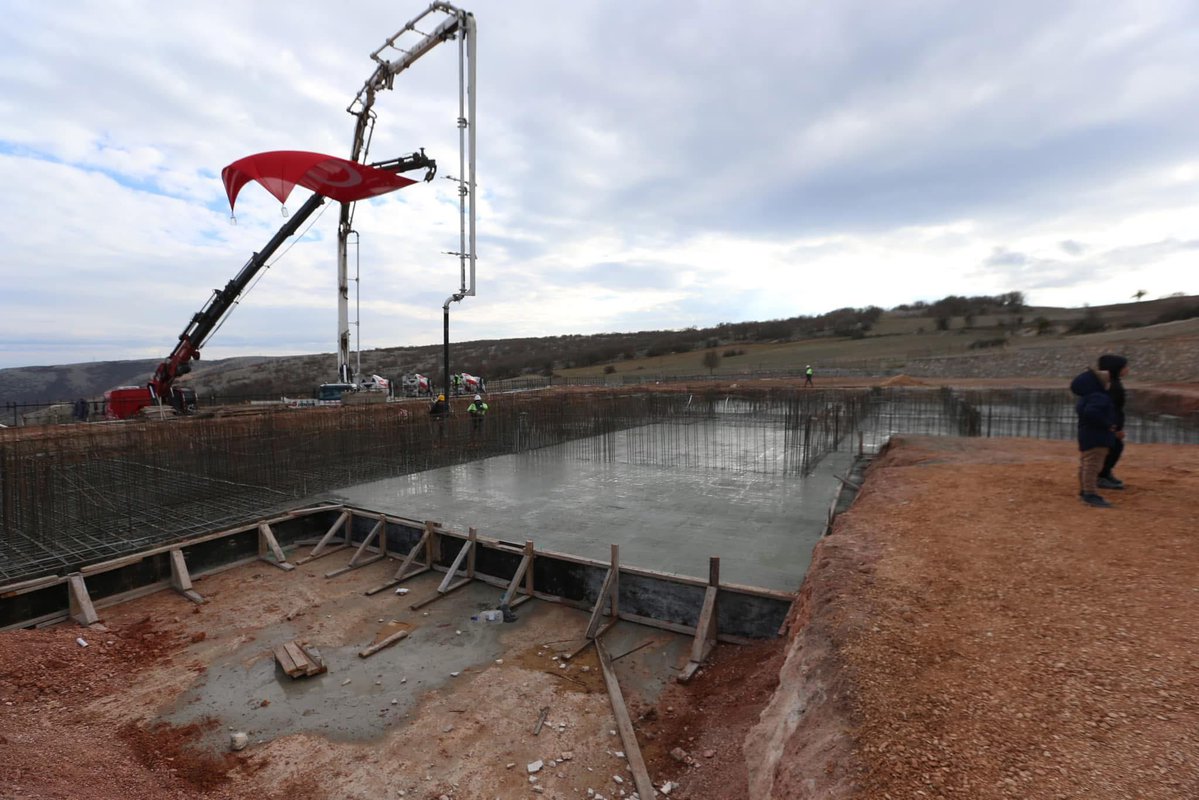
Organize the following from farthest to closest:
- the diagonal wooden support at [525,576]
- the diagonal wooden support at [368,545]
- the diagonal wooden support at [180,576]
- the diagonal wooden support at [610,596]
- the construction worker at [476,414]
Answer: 1. the construction worker at [476,414]
2. the diagonal wooden support at [368,545]
3. the diagonal wooden support at [180,576]
4. the diagonal wooden support at [525,576]
5. the diagonal wooden support at [610,596]

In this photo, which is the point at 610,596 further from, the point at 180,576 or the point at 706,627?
the point at 180,576

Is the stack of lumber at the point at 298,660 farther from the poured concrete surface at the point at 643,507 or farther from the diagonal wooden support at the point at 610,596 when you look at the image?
the poured concrete surface at the point at 643,507

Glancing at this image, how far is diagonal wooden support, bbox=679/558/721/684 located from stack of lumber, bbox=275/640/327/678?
3.67 m

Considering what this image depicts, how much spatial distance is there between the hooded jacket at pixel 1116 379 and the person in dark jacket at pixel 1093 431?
3.3 inches

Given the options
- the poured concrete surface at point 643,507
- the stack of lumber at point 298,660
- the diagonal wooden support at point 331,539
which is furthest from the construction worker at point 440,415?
the stack of lumber at point 298,660

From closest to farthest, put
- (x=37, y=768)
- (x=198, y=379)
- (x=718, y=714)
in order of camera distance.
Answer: (x=37, y=768)
(x=718, y=714)
(x=198, y=379)

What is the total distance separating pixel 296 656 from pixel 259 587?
2793 mm

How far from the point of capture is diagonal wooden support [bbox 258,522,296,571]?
853 cm

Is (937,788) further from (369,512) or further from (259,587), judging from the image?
(369,512)

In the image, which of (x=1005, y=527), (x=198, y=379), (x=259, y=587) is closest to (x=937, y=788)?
(x=1005, y=527)

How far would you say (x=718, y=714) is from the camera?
183 inches

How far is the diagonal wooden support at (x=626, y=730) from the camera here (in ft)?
12.9

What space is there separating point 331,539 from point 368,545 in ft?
2.70

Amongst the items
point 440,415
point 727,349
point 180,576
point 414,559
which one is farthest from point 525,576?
point 727,349
